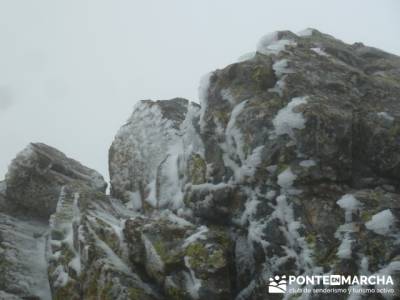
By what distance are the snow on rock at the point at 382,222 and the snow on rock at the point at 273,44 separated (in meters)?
8.57

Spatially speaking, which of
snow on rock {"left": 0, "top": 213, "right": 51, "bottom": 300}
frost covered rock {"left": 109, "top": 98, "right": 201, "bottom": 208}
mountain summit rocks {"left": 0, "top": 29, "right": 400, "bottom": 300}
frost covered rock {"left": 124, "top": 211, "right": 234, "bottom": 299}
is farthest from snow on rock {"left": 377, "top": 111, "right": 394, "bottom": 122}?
snow on rock {"left": 0, "top": 213, "right": 51, "bottom": 300}

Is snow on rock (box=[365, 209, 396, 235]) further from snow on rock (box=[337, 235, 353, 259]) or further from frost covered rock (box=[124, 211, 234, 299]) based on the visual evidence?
frost covered rock (box=[124, 211, 234, 299])

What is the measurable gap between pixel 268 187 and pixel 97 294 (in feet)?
22.2

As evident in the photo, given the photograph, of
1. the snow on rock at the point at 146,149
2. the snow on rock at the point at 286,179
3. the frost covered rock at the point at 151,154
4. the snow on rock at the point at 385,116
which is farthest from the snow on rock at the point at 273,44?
the snow on rock at the point at 286,179

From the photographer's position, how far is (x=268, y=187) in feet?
49.6

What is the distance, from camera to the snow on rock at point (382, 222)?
41.7 ft

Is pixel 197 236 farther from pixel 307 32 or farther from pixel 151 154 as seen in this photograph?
pixel 307 32

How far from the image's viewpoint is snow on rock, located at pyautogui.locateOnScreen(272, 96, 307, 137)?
1533 cm

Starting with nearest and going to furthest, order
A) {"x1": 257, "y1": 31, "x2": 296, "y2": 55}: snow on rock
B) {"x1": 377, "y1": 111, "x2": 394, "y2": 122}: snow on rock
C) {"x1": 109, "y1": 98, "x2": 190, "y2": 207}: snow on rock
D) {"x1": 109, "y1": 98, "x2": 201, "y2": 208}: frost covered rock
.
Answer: {"x1": 377, "y1": 111, "x2": 394, "y2": 122}: snow on rock → {"x1": 257, "y1": 31, "x2": 296, "y2": 55}: snow on rock → {"x1": 109, "y1": 98, "x2": 201, "y2": 208}: frost covered rock → {"x1": 109, "y1": 98, "x2": 190, "y2": 207}: snow on rock

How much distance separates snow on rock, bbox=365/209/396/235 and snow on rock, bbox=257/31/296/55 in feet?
28.1

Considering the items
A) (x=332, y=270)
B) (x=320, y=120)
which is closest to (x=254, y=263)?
(x=332, y=270)

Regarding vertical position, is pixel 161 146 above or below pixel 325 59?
below

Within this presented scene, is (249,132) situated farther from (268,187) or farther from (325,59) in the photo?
(325,59)

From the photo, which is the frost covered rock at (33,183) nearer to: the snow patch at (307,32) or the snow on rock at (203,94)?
the snow on rock at (203,94)
